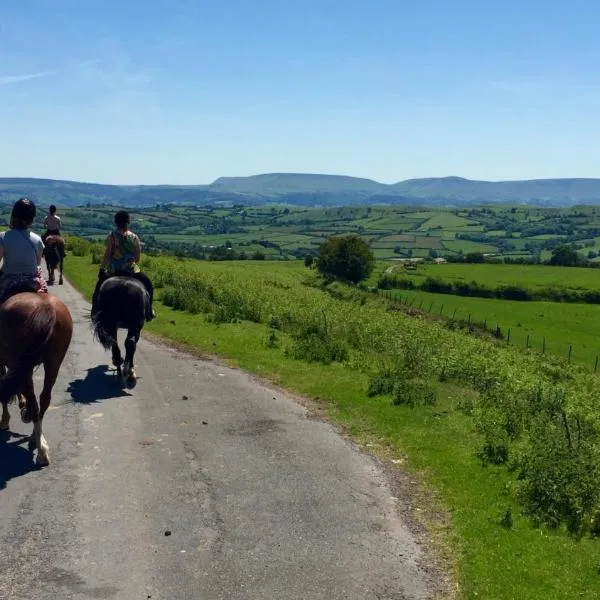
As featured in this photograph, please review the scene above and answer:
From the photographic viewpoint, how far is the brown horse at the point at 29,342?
9.27m

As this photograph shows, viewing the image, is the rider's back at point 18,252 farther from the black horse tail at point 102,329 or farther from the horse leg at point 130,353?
the horse leg at point 130,353

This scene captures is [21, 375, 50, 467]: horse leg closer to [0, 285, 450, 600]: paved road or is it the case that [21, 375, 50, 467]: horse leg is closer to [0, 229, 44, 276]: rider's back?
[0, 285, 450, 600]: paved road

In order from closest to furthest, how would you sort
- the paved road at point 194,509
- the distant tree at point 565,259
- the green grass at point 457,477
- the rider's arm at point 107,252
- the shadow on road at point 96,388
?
the paved road at point 194,509 < the green grass at point 457,477 < the shadow on road at point 96,388 < the rider's arm at point 107,252 < the distant tree at point 565,259

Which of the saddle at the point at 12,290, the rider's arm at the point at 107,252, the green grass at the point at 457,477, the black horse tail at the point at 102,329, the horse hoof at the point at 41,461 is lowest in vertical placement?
the green grass at the point at 457,477

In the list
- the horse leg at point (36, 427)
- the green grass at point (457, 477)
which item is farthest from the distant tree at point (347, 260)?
the horse leg at point (36, 427)

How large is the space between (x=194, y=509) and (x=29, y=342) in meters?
3.39

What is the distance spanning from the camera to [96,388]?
1373 cm

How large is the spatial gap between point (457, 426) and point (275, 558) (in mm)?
6510

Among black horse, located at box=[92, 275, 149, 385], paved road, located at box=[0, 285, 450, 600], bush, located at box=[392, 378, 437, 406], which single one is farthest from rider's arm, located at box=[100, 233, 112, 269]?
bush, located at box=[392, 378, 437, 406]

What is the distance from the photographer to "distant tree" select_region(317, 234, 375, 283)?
103500 millimetres

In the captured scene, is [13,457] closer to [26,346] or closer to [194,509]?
[26,346]

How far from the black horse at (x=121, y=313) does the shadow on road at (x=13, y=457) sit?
3.56 metres

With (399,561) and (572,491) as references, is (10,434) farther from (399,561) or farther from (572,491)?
(572,491)

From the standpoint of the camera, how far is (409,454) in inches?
446
